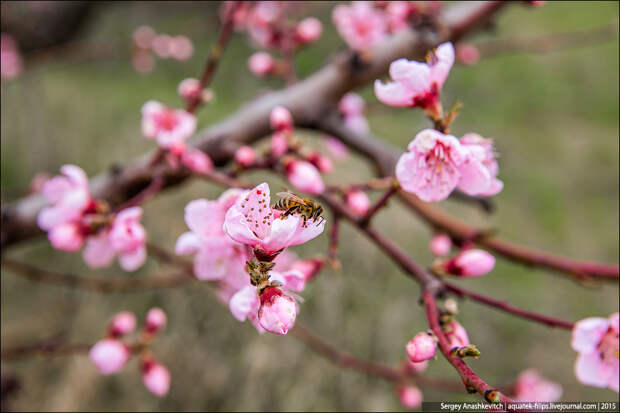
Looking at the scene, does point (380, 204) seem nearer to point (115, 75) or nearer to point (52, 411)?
point (52, 411)

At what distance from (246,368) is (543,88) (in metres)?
2.02

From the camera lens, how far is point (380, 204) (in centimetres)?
27

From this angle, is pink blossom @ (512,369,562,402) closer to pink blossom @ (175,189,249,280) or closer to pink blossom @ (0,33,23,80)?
pink blossom @ (175,189,249,280)

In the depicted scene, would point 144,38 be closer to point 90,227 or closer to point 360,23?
point 360,23

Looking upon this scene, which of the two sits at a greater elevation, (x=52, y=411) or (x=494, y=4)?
(x=494, y=4)

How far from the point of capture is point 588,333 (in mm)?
274

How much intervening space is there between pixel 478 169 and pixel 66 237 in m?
0.31

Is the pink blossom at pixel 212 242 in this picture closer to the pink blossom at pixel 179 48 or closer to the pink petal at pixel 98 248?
the pink petal at pixel 98 248

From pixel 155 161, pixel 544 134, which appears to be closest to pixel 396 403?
pixel 155 161

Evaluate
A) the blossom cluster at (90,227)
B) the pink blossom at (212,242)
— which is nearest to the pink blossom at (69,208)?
the blossom cluster at (90,227)

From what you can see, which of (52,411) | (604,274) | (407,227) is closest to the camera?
(604,274)

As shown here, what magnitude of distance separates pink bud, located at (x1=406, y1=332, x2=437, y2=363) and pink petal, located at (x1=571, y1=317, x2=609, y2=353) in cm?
12

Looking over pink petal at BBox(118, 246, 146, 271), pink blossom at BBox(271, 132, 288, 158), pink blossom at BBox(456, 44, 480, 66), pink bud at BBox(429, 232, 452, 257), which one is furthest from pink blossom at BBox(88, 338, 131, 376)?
pink blossom at BBox(456, 44, 480, 66)

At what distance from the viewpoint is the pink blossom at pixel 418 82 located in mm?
252
